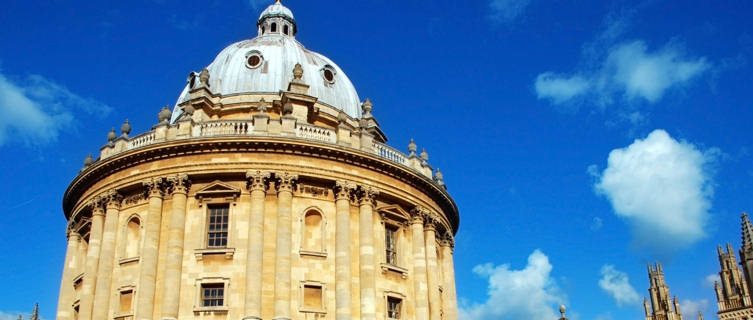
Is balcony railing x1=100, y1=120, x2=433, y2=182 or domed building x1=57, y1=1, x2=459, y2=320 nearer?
domed building x1=57, y1=1, x2=459, y2=320

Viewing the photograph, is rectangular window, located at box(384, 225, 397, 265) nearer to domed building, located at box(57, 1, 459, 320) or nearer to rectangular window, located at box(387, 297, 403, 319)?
domed building, located at box(57, 1, 459, 320)

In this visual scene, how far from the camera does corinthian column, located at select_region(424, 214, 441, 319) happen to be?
111ft

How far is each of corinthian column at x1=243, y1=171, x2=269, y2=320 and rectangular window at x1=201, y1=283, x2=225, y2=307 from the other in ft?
5.27

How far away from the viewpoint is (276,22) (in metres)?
50.7

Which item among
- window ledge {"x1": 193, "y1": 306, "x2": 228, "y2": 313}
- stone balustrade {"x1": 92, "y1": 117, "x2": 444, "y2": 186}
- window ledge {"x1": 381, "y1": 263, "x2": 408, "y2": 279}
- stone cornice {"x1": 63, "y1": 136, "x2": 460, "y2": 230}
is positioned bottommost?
window ledge {"x1": 193, "y1": 306, "x2": 228, "y2": 313}

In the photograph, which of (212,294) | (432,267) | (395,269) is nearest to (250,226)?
(212,294)

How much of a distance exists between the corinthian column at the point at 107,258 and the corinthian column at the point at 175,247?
11.6 feet

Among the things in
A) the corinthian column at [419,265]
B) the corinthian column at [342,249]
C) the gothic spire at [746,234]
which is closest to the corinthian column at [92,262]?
the corinthian column at [342,249]

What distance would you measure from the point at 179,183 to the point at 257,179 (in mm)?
3587

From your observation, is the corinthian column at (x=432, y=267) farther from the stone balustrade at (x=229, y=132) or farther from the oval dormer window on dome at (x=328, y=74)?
the oval dormer window on dome at (x=328, y=74)

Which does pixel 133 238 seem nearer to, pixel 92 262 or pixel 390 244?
pixel 92 262

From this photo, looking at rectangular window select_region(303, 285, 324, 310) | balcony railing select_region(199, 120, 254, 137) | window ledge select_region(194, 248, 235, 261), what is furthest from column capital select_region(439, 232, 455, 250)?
A: window ledge select_region(194, 248, 235, 261)

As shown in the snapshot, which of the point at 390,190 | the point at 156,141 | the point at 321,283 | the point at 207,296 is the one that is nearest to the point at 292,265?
the point at 321,283

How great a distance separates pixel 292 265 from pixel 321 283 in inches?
60.2
